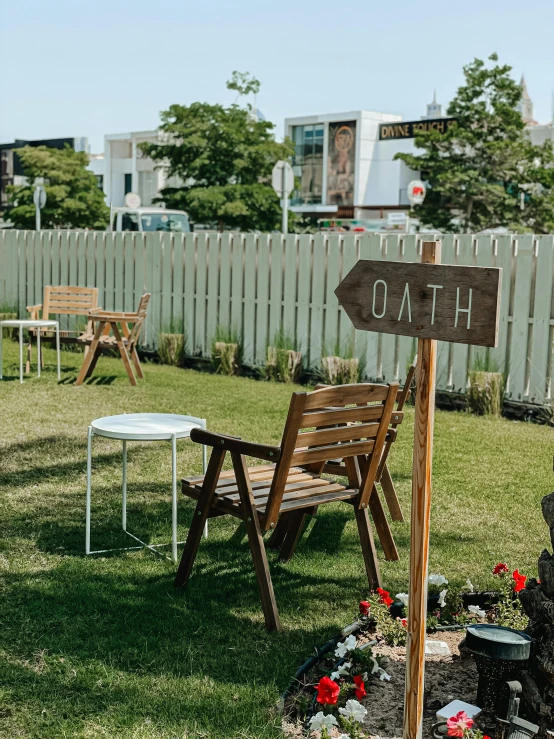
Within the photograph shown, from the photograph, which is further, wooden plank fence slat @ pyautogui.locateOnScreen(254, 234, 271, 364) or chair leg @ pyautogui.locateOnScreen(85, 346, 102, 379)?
wooden plank fence slat @ pyautogui.locateOnScreen(254, 234, 271, 364)

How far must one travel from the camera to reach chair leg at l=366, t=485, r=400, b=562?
4.98 metres

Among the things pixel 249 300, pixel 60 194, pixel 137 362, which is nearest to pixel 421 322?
pixel 137 362

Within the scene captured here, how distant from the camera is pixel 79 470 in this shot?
22.8ft

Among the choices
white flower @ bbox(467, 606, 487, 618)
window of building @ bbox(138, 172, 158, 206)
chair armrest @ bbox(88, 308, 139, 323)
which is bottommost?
white flower @ bbox(467, 606, 487, 618)

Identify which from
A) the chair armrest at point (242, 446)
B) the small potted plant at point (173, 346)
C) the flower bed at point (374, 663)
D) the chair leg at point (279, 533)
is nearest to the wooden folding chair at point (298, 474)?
the chair armrest at point (242, 446)

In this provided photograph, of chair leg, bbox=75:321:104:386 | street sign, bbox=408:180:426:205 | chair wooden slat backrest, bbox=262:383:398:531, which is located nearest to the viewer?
chair wooden slat backrest, bbox=262:383:398:531

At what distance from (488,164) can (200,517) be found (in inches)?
1477

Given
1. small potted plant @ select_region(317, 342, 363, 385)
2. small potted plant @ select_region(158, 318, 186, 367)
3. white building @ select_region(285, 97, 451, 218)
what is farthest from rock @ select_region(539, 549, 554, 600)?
white building @ select_region(285, 97, 451, 218)

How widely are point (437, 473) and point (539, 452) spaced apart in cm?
132

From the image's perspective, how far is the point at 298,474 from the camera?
5.04 metres

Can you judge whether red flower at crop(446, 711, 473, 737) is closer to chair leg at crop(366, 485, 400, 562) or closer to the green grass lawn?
the green grass lawn

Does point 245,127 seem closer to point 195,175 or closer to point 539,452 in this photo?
point 195,175

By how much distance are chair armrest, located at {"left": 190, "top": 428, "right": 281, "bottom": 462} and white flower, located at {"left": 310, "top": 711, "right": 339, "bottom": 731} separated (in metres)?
1.21

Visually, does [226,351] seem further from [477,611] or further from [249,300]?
[477,611]
